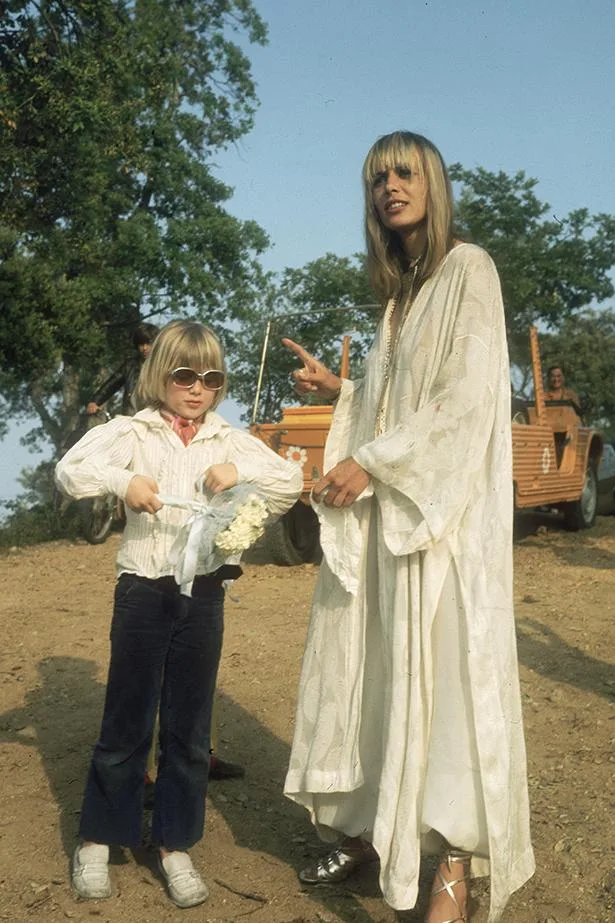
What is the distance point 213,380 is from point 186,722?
102 centimetres

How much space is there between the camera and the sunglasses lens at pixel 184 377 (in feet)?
10.6

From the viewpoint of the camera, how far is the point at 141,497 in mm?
3049

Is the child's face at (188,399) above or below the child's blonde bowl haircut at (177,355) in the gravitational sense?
below

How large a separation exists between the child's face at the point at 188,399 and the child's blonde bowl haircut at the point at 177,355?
27mm

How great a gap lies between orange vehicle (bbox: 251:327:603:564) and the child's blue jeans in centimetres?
630

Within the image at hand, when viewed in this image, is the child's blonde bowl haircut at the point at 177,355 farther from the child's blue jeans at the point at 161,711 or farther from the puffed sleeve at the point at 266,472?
the child's blue jeans at the point at 161,711

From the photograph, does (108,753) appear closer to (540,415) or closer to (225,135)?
(540,415)

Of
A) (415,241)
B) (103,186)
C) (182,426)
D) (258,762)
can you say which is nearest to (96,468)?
(182,426)

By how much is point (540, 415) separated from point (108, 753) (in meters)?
9.59

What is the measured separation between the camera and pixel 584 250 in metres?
30.6

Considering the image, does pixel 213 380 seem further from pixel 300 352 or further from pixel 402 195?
pixel 402 195

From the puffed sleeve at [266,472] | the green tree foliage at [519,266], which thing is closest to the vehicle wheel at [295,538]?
the puffed sleeve at [266,472]

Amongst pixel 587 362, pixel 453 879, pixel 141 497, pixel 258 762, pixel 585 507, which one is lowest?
pixel 258 762

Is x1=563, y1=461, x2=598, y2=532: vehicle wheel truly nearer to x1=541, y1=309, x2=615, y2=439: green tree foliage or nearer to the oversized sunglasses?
the oversized sunglasses
